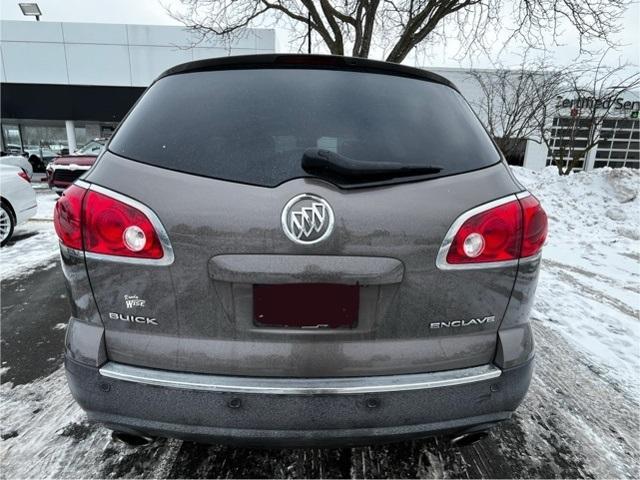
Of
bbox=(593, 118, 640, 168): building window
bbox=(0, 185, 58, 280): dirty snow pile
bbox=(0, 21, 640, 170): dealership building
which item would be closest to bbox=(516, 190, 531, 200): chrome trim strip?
bbox=(0, 185, 58, 280): dirty snow pile

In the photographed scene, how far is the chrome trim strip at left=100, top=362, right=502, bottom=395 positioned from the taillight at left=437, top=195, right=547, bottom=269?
0.42 m

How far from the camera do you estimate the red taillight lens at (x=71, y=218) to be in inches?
52.9

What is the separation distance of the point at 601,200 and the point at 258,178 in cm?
1058

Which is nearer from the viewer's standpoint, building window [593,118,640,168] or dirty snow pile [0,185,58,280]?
dirty snow pile [0,185,58,280]

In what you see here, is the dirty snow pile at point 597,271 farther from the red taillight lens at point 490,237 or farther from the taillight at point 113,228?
the taillight at point 113,228

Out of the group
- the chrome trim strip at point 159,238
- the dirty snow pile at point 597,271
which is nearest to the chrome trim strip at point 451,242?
the chrome trim strip at point 159,238

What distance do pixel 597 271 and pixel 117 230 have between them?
6268mm

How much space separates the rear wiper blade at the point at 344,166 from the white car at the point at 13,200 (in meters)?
6.70

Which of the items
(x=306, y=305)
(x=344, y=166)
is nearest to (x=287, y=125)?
(x=344, y=166)

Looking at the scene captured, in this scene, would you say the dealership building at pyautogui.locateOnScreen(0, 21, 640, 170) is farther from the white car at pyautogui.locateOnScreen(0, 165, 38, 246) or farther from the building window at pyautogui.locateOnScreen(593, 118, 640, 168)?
the white car at pyautogui.locateOnScreen(0, 165, 38, 246)

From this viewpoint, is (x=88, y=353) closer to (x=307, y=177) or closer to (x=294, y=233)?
(x=294, y=233)

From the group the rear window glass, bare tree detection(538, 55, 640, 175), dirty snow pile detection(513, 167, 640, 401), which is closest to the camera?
the rear window glass

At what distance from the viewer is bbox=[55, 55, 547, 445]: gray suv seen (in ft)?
4.16

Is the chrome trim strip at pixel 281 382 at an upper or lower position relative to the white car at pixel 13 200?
upper
